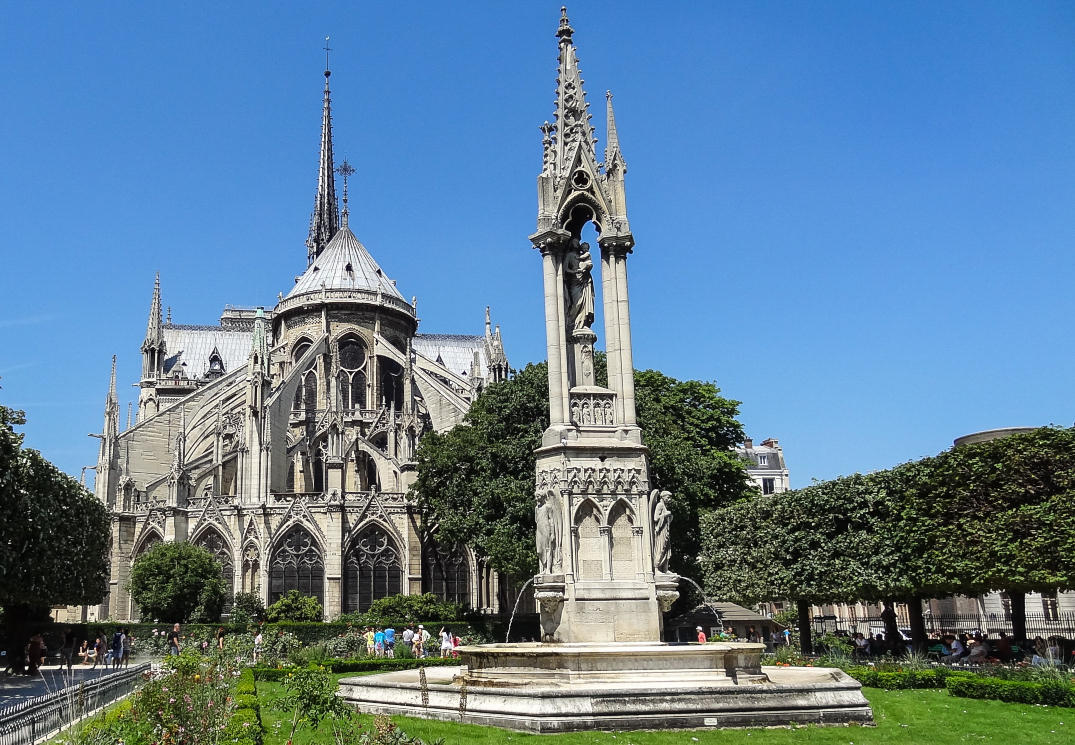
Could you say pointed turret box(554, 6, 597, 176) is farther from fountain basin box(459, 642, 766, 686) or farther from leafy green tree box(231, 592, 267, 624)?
leafy green tree box(231, 592, 267, 624)

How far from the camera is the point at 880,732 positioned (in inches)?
430

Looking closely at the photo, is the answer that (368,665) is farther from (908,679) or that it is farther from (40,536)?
(908,679)

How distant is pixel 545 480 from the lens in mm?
13414

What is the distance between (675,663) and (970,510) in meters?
15.0

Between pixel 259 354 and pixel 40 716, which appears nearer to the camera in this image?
pixel 40 716

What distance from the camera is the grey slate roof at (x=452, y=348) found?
92438mm

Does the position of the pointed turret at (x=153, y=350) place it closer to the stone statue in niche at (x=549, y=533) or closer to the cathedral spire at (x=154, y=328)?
the cathedral spire at (x=154, y=328)

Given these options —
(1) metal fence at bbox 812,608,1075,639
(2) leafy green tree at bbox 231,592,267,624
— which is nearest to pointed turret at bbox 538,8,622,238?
(1) metal fence at bbox 812,608,1075,639

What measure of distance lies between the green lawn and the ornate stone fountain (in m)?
0.30

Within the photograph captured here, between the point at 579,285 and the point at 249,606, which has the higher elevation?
the point at 579,285

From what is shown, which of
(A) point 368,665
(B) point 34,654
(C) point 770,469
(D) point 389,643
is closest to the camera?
(A) point 368,665

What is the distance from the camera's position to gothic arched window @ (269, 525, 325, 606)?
49750 millimetres

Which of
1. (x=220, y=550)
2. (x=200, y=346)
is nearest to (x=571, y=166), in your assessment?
(x=220, y=550)

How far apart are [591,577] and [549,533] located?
31.4 inches
